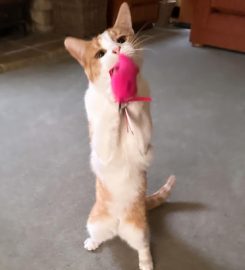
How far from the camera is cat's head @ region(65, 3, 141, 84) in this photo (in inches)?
36.7

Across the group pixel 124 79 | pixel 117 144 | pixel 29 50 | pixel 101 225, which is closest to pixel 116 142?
pixel 117 144

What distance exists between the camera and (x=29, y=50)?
299 cm

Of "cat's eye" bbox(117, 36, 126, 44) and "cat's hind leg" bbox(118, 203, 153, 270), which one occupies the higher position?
"cat's eye" bbox(117, 36, 126, 44)

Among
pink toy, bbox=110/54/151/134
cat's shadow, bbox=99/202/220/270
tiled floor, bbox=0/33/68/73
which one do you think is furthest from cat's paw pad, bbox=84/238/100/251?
tiled floor, bbox=0/33/68/73

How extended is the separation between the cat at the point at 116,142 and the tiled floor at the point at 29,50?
6.17 ft

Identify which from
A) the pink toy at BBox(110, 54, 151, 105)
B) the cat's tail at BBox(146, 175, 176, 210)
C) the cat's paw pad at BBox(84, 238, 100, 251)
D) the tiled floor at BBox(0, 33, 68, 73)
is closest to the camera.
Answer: the pink toy at BBox(110, 54, 151, 105)

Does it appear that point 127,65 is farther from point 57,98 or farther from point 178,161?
point 57,98

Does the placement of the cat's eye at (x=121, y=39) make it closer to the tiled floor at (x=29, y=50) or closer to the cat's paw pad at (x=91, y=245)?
the cat's paw pad at (x=91, y=245)

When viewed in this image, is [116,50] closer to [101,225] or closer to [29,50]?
[101,225]

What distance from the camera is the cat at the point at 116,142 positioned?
3.15 feet

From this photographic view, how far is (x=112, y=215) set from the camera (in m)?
1.11

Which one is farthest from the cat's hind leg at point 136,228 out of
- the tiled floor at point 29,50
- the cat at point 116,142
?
the tiled floor at point 29,50

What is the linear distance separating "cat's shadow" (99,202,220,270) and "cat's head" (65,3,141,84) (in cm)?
58

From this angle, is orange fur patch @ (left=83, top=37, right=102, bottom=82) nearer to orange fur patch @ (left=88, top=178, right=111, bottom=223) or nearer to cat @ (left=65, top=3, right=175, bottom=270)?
cat @ (left=65, top=3, right=175, bottom=270)
